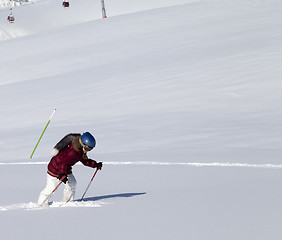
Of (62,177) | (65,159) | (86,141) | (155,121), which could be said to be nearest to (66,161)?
(65,159)

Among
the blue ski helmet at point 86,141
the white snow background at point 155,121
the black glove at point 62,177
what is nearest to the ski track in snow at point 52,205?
the white snow background at point 155,121

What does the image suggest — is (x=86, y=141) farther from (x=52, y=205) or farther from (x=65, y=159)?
(x=52, y=205)

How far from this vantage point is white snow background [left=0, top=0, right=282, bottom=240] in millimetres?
5508

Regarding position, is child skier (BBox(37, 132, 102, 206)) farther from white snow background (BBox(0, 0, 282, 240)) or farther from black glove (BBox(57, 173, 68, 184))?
white snow background (BBox(0, 0, 282, 240))

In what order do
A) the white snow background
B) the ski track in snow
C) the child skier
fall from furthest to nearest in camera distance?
the child skier → the ski track in snow → the white snow background

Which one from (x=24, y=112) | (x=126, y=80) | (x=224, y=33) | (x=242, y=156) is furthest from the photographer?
(x=224, y=33)

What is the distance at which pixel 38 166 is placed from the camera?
33.4 ft

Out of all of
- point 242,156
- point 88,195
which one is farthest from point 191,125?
point 88,195

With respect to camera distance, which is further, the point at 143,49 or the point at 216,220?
the point at 143,49

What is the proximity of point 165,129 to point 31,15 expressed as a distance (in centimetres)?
5585

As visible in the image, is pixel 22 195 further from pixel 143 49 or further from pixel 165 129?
pixel 143 49

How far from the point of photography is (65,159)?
6559mm

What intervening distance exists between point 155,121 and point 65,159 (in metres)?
8.69

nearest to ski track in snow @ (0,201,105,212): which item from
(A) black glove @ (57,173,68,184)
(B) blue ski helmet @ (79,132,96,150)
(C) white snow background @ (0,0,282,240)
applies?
(C) white snow background @ (0,0,282,240)
